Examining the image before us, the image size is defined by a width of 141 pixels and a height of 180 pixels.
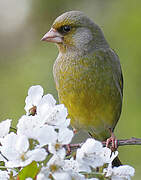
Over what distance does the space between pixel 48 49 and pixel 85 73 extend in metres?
2.63

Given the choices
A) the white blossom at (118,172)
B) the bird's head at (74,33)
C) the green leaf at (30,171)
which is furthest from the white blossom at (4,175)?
the bird's head at (74,33)

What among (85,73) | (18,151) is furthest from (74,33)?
(18,151)

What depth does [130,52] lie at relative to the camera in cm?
531

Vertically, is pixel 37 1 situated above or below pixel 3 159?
above

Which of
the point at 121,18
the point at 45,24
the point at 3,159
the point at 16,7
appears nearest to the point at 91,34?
the point at 121,18

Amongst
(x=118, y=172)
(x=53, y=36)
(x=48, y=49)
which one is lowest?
(x=118, y=172)

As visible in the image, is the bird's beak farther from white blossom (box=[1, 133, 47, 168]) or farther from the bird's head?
white blossom (box=[1, 133, 47, 168])

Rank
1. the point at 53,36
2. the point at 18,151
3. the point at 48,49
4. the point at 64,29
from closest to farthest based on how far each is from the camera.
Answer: the point at 18,151, the point at 53,36, the point at 64,29, the point at 48,49

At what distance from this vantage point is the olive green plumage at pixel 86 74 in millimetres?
4293

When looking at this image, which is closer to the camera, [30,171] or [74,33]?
[30,171]

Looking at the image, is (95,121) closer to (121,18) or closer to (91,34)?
(91,34)

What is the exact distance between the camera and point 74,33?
14.5 feet

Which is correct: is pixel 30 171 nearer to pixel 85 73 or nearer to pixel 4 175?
pixel 4 175

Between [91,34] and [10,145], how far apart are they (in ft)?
8.95
